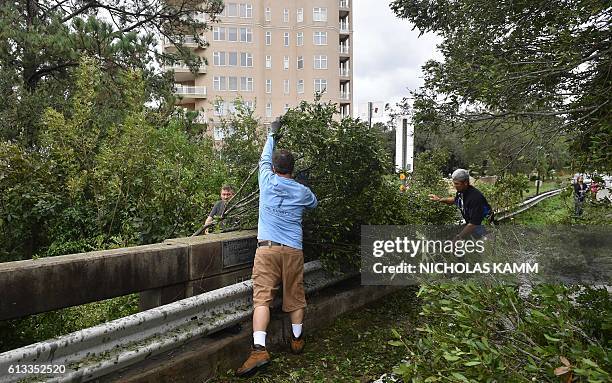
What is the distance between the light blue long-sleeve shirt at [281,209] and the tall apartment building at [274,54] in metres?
45.7

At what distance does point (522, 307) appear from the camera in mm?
2623

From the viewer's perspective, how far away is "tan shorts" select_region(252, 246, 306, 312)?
4.08 metres

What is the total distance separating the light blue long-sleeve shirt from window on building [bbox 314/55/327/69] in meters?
48.1

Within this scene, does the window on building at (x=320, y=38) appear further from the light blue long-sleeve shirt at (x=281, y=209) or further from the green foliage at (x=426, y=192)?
the light blue long-sleeve shirt at (x=281, y=209)

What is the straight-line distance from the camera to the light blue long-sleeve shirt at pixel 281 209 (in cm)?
426

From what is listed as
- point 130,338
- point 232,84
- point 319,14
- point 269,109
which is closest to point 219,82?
point 232,84

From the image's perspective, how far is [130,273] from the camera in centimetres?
375

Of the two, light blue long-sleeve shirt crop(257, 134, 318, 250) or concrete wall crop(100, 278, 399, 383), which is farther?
light blue long-sleeve shirt crop(257, 134, 318, 250)

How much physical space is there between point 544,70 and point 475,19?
2.19 m

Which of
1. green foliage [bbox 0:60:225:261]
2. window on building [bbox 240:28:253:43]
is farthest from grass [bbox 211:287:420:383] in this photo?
window on building [bbox 240:28:253:43]

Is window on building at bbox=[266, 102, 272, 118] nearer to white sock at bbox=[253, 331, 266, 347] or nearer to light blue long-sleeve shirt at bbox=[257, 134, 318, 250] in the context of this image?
light blue long-sleeve shirt at bbox=[257, 134, 318, 250]

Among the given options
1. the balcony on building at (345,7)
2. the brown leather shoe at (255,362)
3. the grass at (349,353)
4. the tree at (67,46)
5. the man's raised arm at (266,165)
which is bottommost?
the grass at (349,353)

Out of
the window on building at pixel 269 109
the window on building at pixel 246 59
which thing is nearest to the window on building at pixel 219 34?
the window on building at pixel 246 59

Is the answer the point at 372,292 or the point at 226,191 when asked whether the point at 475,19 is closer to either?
the point at 372,292
